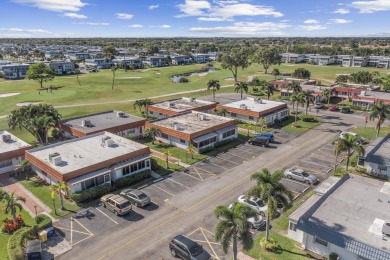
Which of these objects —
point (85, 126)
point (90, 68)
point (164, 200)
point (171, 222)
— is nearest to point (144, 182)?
point (164, 200)

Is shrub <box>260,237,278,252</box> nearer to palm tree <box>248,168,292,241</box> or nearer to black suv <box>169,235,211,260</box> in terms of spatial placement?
palm tree <box>248,168,292,241</box>

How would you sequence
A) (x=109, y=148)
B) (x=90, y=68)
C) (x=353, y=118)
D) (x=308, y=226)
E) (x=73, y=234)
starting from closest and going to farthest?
1. (x=308, y=226)
2. (x=73, y=234)
3. (x=109, y=148)
4. (x=353, y=118)
5. (x=90, y=68)

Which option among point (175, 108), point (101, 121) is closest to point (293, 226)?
point (101, 121)

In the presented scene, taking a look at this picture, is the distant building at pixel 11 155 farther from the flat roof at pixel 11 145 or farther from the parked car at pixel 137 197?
the parked car at pixel 137 197

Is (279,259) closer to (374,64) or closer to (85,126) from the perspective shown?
(85,126)

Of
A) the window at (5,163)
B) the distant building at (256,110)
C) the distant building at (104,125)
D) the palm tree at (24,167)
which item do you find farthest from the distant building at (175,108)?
the window at (5,163)

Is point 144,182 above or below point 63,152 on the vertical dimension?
below
